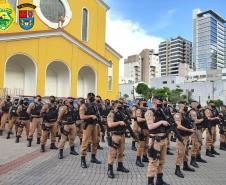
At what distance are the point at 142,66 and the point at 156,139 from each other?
14512 centimetres

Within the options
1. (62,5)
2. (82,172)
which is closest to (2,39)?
(62,5)

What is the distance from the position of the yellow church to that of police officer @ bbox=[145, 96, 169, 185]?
56.5 feet

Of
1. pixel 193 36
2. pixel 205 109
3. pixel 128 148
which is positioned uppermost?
pixel 193 36

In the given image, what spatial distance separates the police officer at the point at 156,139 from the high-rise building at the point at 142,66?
14009 cm

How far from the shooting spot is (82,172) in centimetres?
823

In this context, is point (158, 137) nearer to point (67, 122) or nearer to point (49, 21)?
point (67, 122)

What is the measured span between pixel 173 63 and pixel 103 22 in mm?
127074

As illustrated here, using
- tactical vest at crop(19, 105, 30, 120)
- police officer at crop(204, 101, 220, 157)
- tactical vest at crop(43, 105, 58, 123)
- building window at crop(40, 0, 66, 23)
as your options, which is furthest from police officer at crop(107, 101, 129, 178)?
building window at crop(40, 0, 66, 23)

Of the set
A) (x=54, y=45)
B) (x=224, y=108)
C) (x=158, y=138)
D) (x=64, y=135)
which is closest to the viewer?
(x=158, y=138)

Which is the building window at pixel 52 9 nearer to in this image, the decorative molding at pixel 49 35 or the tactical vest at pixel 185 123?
the decorative molding at pixel 49 35

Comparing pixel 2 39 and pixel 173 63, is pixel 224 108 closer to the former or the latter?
pixel 2 39

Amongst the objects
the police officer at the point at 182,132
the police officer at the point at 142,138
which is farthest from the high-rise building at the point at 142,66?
the police officer at the point at 182,132

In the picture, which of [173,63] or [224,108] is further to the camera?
[173,63]

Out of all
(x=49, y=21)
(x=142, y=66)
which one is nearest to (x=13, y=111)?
(x=49, y=21)
